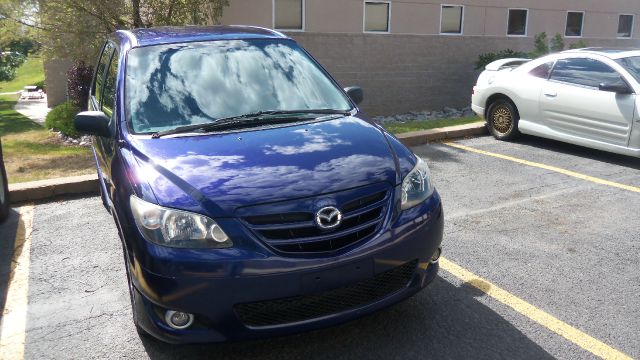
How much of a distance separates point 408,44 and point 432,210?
11826 millimetres

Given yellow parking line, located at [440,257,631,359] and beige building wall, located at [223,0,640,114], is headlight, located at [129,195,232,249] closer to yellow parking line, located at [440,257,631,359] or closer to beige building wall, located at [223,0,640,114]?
yellow parking line, located at [440,257,631,359]

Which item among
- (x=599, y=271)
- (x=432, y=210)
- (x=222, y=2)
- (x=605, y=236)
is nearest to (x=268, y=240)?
(x=432, y=210)

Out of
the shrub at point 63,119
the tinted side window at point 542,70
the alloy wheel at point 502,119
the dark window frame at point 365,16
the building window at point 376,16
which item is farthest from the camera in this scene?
the building window at point 376,16

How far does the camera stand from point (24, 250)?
4562 millimetres

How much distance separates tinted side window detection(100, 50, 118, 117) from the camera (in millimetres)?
4064

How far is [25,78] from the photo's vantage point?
29.2 metres

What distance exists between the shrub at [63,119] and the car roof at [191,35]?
7.07 metres

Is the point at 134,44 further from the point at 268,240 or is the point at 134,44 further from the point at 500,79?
the point at 500,79

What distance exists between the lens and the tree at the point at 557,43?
15.9 metres

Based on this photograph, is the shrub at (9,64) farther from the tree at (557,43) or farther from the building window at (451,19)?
the tree at (557,43)

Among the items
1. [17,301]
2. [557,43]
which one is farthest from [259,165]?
[557,43]

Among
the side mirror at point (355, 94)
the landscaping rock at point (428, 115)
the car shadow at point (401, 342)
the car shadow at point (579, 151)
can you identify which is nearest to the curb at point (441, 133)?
the car shadow at point (579, 151)

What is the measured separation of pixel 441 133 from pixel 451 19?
7.65 m

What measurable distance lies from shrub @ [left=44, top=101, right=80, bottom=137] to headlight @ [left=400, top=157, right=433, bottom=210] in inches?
364
